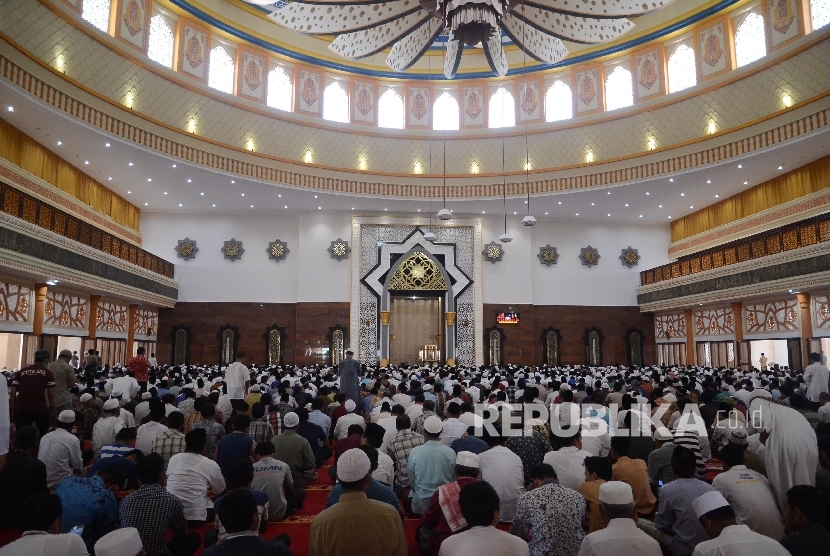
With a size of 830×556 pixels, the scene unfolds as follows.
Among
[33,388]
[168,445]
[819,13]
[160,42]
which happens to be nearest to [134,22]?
[160,42]

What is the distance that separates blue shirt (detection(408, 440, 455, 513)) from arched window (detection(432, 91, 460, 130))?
15755mm

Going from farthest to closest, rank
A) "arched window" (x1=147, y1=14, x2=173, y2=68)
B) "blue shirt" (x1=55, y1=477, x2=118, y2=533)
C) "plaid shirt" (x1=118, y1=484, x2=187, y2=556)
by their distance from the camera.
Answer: "arched window" (x1=147, y1=14, x2=173, y2=68) → "blue shirt" (x1=55, y1=477, x2=118, y2=533) → "plaid shirt" (x1=118, y1=484, x2=187, y2=556)

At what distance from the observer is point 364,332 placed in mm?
18562

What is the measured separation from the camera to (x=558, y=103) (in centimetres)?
1814

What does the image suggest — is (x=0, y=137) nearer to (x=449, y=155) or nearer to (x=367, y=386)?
(x=367, y=386)

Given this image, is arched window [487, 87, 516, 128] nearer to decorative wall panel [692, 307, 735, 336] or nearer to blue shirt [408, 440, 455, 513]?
decorative wall panel [692, 307, 735, 336]

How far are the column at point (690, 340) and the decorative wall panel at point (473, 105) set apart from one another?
829cm

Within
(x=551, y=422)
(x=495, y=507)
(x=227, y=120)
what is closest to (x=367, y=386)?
(x=551, y=422)

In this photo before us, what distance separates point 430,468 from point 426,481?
97mm

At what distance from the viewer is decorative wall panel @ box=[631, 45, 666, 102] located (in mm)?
16672

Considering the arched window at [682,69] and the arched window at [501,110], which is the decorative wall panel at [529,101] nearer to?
the arched window at [501,110]

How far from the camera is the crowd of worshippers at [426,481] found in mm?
2393

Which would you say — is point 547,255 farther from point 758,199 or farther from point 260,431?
point 260,431

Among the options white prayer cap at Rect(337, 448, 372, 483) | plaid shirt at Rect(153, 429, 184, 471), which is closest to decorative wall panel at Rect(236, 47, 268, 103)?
plaid shirt at Rect(153, 429, 184, 471)
